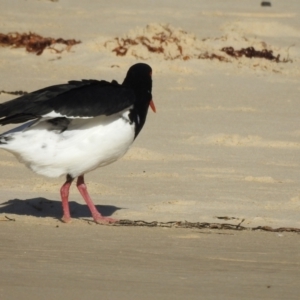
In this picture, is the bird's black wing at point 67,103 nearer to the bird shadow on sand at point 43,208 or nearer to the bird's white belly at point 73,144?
the bird's white belly at point 73,144

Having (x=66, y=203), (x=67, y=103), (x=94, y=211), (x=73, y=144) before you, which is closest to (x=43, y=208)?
(x=66, y=203)

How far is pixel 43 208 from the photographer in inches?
373

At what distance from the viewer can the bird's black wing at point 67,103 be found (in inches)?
331

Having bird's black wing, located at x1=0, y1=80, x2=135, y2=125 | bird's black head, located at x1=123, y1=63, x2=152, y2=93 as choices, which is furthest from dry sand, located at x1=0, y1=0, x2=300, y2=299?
bird's black head, located at x1=123, y1=63, x2=152, y2=93

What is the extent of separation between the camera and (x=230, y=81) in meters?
17.5

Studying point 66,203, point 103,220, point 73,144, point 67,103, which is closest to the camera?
point 67,103

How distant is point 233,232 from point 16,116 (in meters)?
1.96

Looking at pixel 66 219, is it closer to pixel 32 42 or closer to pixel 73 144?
pixel 73 144

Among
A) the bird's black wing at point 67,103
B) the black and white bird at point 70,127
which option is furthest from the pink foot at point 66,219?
the bird's black wing at point 67,103

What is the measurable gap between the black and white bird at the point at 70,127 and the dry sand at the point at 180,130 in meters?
0.51

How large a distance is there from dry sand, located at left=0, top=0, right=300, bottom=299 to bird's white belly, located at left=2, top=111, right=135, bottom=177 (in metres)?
0.48

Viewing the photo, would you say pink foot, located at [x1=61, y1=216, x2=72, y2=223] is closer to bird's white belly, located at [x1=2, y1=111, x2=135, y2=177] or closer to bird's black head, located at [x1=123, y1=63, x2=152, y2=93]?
bird's white belly, located at [x1=2, y1=111, x2=135, y2=177]

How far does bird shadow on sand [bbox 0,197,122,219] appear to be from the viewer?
9227 millimetres

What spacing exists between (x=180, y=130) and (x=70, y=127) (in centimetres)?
506
